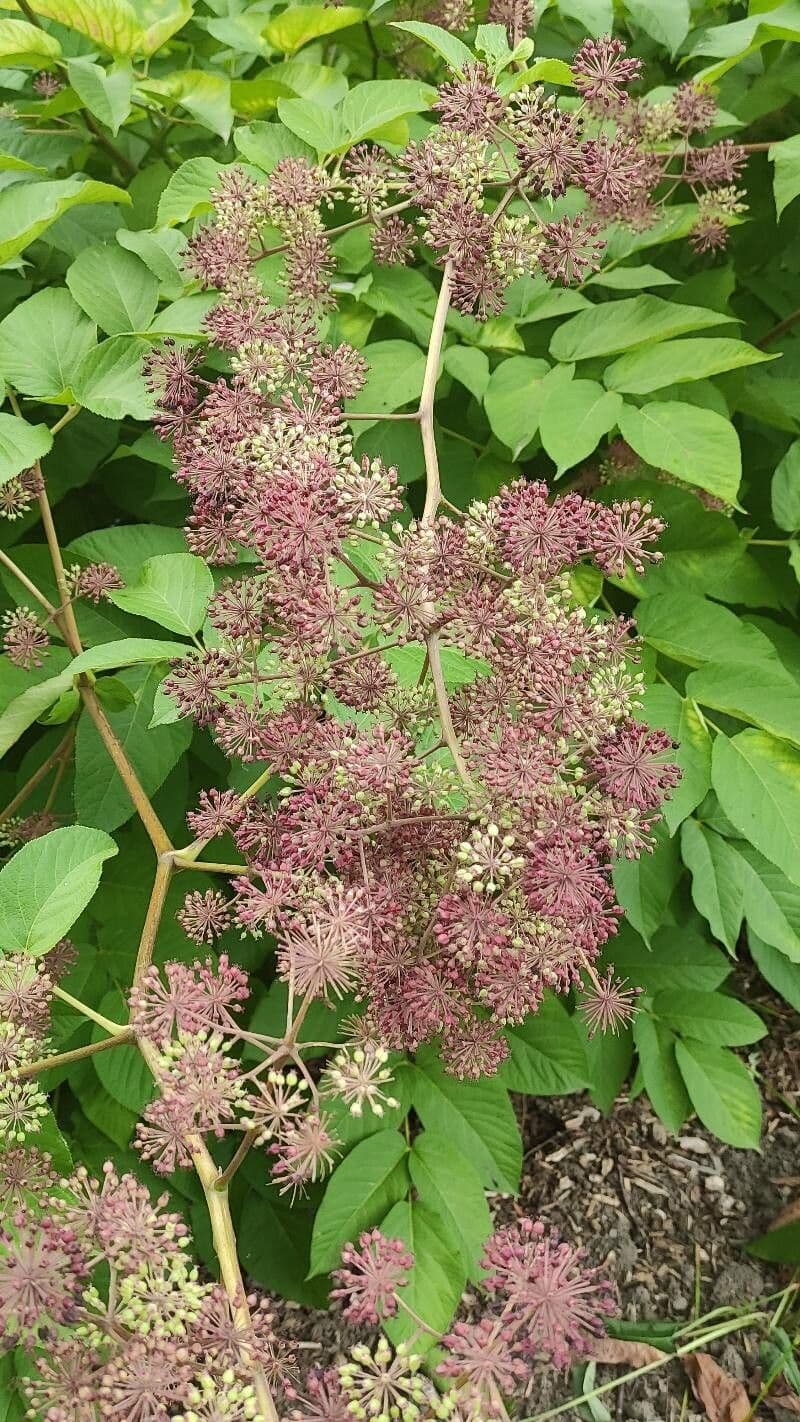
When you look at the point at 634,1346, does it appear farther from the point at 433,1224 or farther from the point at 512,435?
the point at 512,435

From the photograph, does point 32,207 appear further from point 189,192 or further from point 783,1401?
point 783,1401

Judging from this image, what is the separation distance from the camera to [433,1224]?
6.79ft

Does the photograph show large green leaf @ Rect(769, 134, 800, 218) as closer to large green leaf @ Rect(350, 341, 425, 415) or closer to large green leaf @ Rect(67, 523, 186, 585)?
large green leaf @ Rect(350, 341, 425, 415)

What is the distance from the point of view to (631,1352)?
2.66m

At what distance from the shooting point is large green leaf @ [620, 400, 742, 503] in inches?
77.7

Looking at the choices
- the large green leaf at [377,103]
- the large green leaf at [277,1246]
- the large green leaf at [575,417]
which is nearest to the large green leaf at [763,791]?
the large green leaf at [575,417]

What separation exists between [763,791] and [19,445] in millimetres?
1381

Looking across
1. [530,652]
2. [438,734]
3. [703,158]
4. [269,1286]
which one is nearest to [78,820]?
[438,734]

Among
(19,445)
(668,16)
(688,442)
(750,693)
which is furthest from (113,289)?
(750,693)

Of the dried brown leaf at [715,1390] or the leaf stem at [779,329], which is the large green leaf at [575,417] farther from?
the dried brown leaf at [715,1390]

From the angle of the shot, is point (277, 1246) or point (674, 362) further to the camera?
point (277, 1246)

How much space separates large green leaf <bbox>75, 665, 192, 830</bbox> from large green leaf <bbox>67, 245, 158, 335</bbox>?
2.08 ft

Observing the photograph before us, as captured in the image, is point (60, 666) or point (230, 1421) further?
point (60, 666)

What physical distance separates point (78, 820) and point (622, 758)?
41.9 inches
